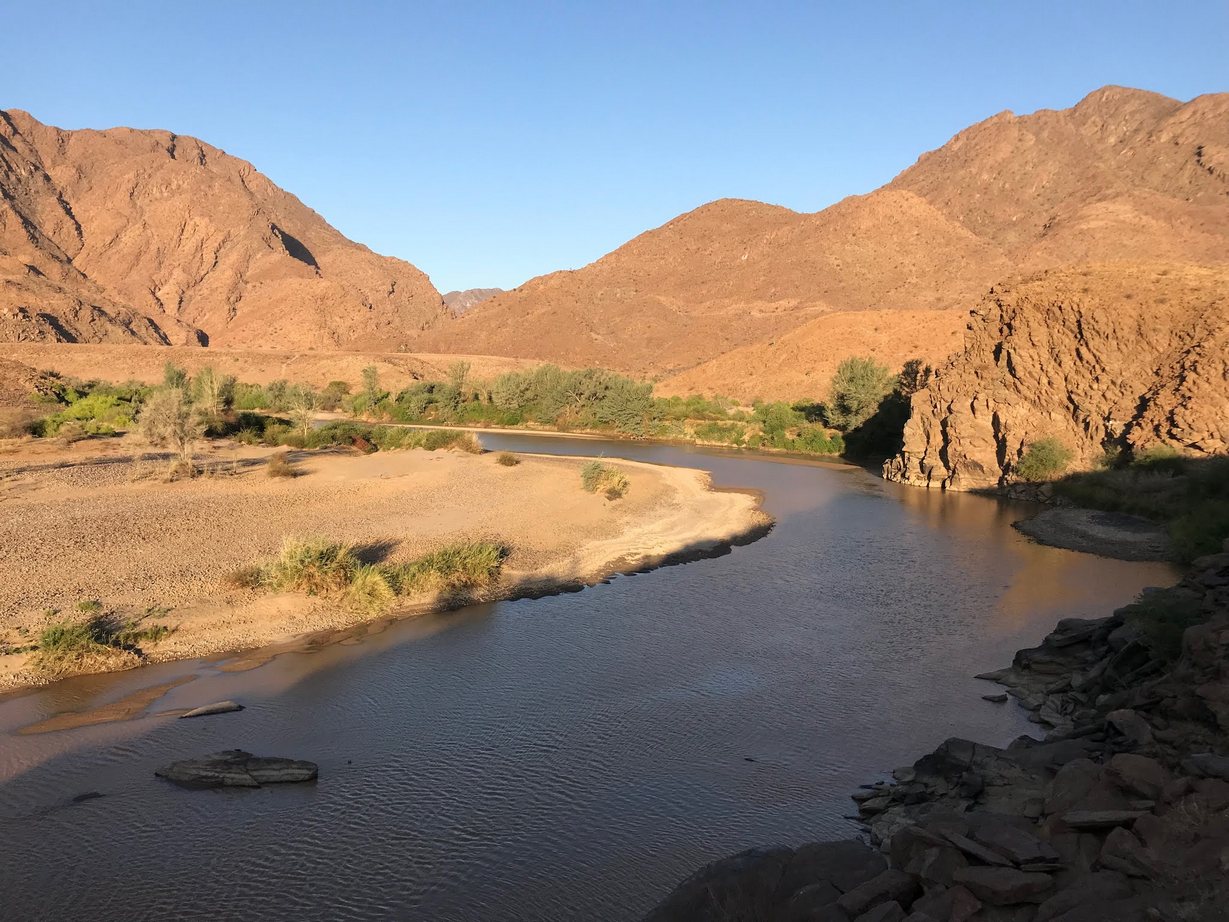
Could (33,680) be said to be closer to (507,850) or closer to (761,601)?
(507,850)

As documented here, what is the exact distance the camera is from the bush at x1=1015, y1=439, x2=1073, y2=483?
2792cm

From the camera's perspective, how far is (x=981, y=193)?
108 metres

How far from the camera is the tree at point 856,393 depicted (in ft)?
143

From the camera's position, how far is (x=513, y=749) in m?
8.98

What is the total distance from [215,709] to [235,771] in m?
1.76

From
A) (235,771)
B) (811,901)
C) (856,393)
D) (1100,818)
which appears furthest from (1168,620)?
(856,393)

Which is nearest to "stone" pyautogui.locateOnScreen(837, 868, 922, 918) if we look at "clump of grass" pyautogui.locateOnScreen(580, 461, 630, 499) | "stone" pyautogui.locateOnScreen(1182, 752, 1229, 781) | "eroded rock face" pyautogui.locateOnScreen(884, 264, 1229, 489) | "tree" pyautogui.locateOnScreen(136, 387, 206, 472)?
"stone" pyautogui.locateOnScreen(1182, 752, 1229, 781)

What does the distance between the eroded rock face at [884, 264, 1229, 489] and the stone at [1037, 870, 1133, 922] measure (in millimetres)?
22710

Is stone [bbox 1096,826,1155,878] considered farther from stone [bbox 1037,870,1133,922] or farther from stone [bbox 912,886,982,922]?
stone [bbox 912,886,982,922]

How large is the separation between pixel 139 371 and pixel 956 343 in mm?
64394

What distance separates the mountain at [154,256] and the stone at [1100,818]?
9818cm

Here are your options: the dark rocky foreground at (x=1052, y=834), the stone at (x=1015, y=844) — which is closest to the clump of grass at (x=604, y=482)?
the dark rocky foreground at (x=1052, y=834)

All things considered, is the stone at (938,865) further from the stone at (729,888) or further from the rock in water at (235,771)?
the rock in water at (235,771)

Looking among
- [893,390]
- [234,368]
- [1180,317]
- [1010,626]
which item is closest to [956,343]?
[893,390]
